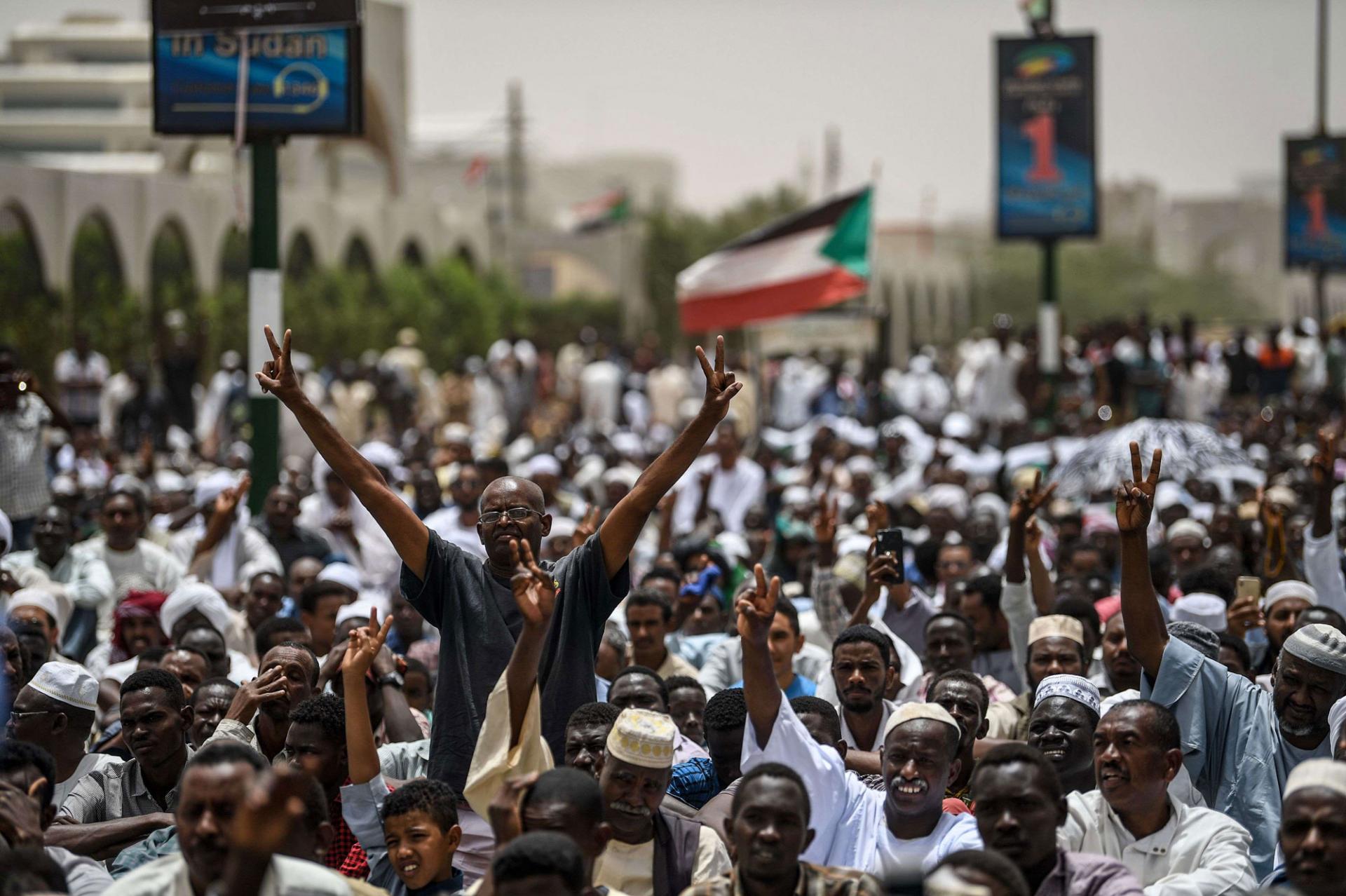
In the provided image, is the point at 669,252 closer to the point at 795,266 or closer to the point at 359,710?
the point at 795,266

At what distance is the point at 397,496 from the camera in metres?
5.45

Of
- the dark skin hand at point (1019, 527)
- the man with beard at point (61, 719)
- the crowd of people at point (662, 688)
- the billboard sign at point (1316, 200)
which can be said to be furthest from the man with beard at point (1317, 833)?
the billboard sign at point (1316, 200)

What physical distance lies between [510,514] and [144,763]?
169cm

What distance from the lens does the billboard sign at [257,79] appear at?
414 inches

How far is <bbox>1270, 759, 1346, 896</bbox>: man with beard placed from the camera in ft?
14.6

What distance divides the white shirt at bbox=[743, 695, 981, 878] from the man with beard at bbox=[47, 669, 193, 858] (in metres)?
2.04

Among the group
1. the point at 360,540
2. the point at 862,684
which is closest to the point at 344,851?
the point at 862,684

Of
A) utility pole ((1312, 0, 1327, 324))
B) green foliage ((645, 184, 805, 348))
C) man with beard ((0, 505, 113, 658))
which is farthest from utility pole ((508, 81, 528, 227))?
man with beard ((0, 505, 113, 658))

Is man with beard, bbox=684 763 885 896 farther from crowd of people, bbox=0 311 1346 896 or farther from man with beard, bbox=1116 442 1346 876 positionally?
man with beard, bbox=1116 442 1346 876

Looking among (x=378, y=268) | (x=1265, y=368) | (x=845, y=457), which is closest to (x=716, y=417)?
(x=845, y=457)

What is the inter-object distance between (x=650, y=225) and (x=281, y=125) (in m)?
47.3

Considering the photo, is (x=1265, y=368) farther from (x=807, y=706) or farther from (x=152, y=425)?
(x=807, y=706)

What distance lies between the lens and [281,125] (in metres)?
10.6

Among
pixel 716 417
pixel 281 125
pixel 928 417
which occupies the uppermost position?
pixel 281 125
